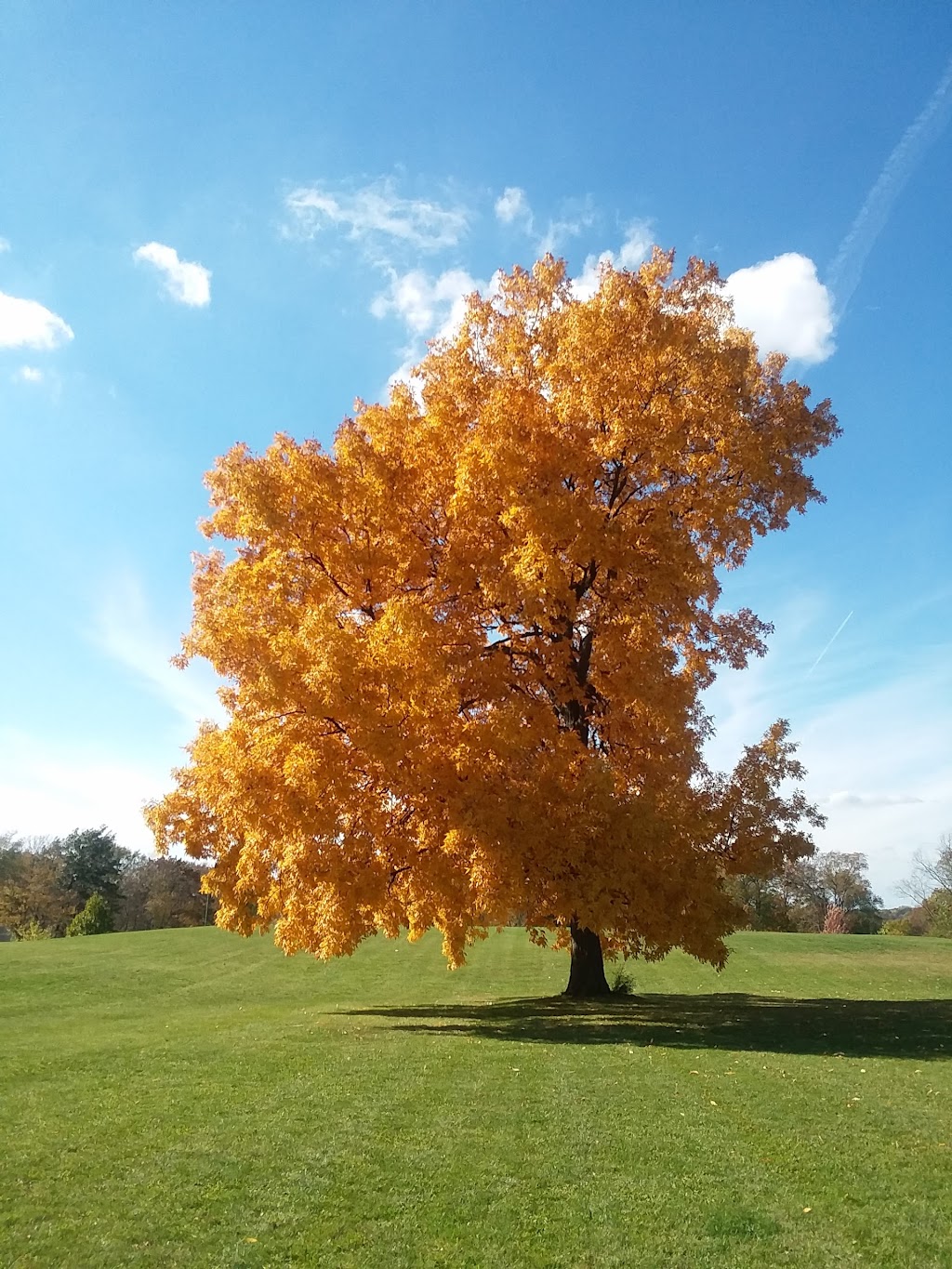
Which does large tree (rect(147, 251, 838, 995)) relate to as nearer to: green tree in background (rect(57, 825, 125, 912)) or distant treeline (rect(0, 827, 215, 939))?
distant treeline (rect(0, 827, 215, 939))

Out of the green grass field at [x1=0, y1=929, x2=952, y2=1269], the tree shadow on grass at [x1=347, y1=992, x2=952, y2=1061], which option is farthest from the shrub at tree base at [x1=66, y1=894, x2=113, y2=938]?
the green grass field at [x1=0, y1=929, x2=952, y2=1269]

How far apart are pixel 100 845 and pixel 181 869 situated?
13793 mm

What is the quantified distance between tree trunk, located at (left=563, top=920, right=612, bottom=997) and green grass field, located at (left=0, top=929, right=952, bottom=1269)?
177 cm

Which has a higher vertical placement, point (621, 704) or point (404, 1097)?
point (621, 704)

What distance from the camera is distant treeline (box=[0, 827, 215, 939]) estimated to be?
55.5m

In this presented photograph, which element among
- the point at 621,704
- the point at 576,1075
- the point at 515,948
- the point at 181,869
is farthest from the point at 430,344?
the point at 181,869

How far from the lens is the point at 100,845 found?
6425 cm

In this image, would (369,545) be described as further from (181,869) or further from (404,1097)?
(181,869)

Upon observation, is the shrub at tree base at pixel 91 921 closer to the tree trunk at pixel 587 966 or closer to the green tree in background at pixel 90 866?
the green tree in background at pixel 90 866

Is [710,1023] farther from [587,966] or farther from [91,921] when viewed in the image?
[91,921]

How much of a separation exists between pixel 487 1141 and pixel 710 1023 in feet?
31.7

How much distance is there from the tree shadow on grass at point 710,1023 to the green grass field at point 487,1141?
117 millimetres

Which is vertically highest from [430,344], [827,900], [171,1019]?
[430,344]

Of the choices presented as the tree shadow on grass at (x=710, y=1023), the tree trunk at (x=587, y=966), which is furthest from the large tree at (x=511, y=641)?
the tree shadow on grass at (x=710, y=1023)
